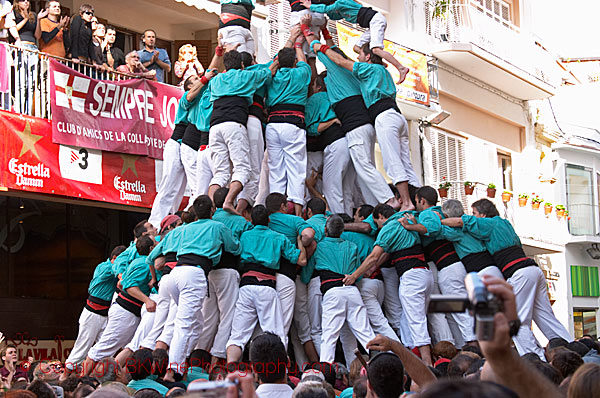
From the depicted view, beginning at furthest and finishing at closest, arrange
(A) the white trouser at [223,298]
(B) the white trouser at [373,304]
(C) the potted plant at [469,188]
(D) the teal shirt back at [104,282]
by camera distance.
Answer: (C) the potted plant at [469,188] < (D) the teal shirt back at [104,282] < (B) the white trouser at [373,304] < (A) the white trouser at [223,298]

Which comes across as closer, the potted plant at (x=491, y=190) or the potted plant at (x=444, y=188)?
the potted plant at (x=444, y=188)

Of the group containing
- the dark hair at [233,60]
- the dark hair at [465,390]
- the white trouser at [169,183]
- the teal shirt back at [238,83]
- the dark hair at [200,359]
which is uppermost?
the dark hair at [233,60]

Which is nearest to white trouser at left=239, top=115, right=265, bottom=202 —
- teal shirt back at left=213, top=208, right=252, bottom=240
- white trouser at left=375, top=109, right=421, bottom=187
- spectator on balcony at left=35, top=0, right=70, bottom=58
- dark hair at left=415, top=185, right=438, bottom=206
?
teal shirt back at left=213, top=208, right=252, bottom=240

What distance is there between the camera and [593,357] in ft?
26.1

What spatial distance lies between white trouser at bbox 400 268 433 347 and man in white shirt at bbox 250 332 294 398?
4.98m

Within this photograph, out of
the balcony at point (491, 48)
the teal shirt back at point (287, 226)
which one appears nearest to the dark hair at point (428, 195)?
the teal shirt back at point (287, 226)

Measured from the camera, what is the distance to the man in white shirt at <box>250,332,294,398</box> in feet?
20.0

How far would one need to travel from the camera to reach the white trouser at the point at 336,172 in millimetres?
12828

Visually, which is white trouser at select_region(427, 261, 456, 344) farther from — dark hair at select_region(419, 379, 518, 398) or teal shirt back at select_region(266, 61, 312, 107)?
dark hair at select_region(419, 379, 518, 398)

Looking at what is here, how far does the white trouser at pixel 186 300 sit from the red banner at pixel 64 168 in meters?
5.42

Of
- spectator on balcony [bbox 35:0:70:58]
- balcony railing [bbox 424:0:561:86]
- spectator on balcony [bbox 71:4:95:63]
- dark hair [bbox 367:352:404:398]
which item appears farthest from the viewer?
balcony railing [bbox 424:0:561:86]

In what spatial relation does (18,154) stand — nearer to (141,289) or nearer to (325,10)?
(141,289)

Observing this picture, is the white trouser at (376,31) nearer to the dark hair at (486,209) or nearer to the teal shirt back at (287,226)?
the dark hair at (486,209)

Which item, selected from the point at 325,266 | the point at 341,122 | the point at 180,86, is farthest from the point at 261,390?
the point at 180,86
